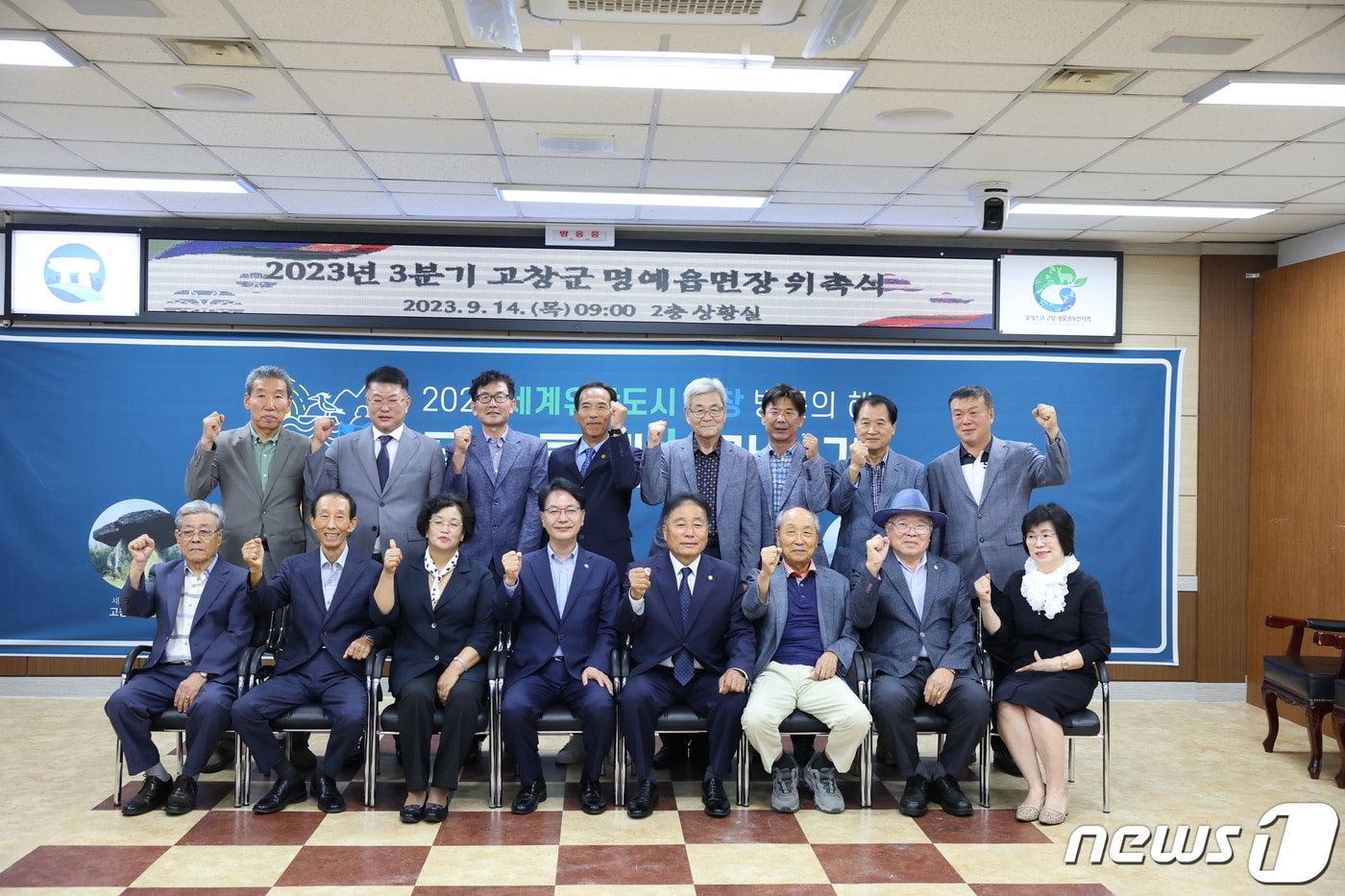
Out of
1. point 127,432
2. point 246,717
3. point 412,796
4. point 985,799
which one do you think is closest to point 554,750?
point 412,796

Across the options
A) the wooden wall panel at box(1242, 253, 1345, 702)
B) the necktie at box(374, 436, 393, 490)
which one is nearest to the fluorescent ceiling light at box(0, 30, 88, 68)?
the necktie at box(374, 436, 393, 490)

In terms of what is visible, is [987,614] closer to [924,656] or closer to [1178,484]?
[924,656]

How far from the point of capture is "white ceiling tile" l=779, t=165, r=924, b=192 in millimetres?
5188

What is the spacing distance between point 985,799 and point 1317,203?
3.75 m

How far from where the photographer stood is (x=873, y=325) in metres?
6.56

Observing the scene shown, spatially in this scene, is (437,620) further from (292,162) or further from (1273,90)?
(1273,90)

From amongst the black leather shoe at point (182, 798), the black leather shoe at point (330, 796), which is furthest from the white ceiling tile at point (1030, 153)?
the black leather shoe at point (182, 798)

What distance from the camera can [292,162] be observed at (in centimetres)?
521

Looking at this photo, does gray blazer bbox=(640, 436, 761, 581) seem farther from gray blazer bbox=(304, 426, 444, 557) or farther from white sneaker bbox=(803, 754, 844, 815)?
gray blazer bbox=(304, 426, 444, 557)

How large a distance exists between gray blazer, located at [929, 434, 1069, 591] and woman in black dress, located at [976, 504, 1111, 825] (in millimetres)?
224

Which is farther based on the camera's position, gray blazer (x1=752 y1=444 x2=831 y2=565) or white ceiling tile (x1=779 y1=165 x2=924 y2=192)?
white ceiling tile (x1=779 y1=165 x2=924 y2=192)

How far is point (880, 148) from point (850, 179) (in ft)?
1.74

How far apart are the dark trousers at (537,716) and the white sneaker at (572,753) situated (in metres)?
0.70

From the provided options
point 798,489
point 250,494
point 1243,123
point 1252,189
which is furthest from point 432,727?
point 1252,189
